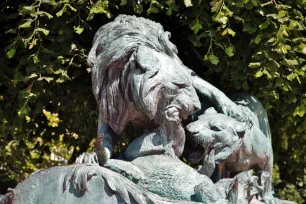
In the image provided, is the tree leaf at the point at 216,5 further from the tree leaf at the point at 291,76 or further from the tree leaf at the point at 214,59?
the tree leaf at the point at 291,76

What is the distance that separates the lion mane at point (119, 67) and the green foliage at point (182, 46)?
35.5 inches

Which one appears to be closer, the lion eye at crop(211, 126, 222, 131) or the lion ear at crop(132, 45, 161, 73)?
the lion ear at crop(132, 45, 161, 73)

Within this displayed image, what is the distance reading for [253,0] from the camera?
23.2 ft

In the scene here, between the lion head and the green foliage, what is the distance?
93 cm

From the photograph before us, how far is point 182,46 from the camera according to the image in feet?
26.4

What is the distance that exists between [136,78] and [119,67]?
168 millimetres

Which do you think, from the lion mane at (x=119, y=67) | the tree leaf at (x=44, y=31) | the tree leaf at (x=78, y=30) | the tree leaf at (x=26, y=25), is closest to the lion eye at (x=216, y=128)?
the lion mane at (x=119, y=67)

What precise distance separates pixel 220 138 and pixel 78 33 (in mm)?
1568

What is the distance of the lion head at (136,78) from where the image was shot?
6.06 meters

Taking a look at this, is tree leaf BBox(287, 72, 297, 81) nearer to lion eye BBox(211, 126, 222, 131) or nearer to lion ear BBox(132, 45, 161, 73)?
lion eye BBox(211, 126, 222, 131)

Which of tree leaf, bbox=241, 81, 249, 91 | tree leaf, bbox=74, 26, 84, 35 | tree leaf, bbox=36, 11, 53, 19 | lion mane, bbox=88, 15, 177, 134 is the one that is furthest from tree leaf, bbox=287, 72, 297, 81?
tree leaf, bbox=36, 11, 53, 19

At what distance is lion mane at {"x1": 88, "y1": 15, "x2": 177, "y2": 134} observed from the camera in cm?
611

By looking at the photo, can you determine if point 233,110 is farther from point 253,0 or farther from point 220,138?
point 253,0

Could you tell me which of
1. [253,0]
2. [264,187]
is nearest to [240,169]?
[264,187]
